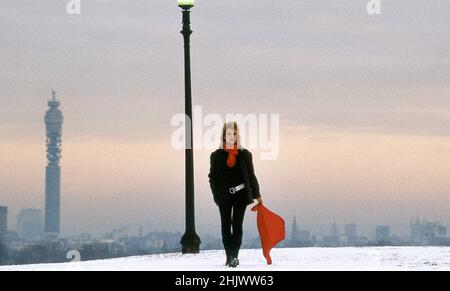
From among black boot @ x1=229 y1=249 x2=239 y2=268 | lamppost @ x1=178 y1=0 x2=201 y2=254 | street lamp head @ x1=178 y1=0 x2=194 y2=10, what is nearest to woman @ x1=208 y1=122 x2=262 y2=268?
black boot @ x1=229 y1=249 x2=239 y2=268

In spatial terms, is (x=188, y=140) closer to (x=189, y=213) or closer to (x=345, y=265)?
(x=189, y=213)

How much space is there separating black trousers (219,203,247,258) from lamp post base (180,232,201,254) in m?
4.05

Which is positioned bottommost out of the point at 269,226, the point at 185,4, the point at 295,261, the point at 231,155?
the point at 295,261

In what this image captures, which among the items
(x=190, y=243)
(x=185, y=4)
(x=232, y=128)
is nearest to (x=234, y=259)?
(x=232, y=128)

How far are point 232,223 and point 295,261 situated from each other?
2.84m

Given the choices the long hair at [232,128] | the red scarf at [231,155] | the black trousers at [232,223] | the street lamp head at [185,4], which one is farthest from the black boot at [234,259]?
the street lamp head at [185,4]

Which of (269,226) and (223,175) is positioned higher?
(223,175)

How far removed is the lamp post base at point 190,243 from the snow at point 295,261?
176 mm

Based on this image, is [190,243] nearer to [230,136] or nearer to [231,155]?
[231,155]

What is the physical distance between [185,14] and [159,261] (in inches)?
182

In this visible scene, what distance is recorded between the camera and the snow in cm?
1689

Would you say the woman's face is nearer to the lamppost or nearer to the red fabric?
the red fabric

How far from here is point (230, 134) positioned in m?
15.1

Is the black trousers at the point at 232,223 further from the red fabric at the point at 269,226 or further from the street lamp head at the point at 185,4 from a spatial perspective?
the street lamp head at the point at 185,4
